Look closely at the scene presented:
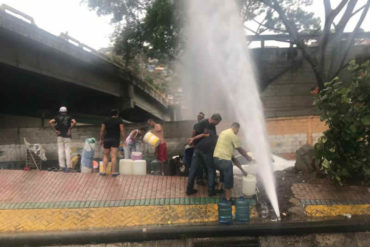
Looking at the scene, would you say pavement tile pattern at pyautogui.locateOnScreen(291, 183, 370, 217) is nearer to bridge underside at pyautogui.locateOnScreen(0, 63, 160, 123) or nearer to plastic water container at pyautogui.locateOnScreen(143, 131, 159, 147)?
plastic water container at pyautogui.locateOnScreen(143, 131, 159, 147)

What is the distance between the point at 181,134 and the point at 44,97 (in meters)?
10.2

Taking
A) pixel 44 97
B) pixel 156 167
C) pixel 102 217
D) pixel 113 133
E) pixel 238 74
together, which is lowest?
pixel 102 217

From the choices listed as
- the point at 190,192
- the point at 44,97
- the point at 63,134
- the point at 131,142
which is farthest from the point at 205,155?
the point at 44,97

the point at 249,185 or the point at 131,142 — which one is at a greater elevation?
the point at 131,142

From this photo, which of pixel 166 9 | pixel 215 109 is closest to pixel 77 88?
pixel 166 9

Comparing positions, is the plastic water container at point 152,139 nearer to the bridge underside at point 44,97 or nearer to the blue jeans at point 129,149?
the blue jeans at point 129,149

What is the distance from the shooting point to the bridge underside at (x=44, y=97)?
1617 centimetres

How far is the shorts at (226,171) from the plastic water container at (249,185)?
405 millimetres

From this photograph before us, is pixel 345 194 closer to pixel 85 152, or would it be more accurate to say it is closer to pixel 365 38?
pixel 85 152

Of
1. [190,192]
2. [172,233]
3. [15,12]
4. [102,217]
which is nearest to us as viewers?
[172,233]

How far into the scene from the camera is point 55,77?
615 inches

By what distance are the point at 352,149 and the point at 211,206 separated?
3.26m

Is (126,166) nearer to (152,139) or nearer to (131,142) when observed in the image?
(152,139)

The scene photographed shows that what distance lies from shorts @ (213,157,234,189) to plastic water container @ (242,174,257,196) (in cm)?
40
